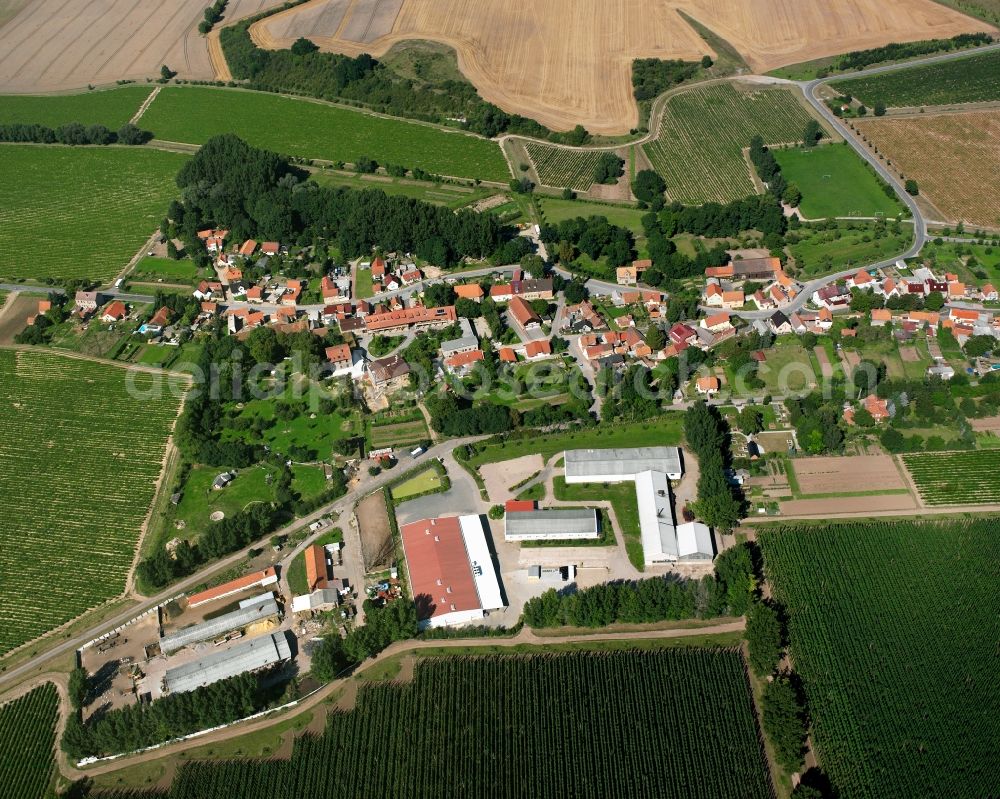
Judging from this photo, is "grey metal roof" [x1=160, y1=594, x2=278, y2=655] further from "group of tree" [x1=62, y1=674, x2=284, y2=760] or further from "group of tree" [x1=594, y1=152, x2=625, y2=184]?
"group of tree" [x1=594, y1=152, x2=625, y2=184]

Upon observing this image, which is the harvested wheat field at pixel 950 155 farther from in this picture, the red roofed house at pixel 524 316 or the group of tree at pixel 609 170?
the red roofed house at pixel 524 316

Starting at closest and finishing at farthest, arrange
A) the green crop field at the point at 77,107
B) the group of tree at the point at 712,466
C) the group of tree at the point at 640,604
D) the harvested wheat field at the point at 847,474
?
the group of tree at the point at 640,604
the group of tree at the point at 712,466
the harvested wheat field at the point at 847,474
the green crop field at the point at 77,107

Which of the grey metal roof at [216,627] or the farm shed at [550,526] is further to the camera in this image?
the farm shed at [550,526]

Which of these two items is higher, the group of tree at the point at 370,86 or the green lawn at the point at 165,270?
the group of tree at the point at 370,86

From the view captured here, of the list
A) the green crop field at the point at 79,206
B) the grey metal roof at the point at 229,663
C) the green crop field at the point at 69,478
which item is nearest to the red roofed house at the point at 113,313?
the green crop field at the point at 69,478

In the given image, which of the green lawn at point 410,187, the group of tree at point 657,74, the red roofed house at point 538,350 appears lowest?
the red roofed house at point 538,350

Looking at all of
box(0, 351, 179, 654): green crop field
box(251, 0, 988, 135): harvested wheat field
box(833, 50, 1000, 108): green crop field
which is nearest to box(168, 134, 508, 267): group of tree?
box(0, 351, 179, 654): green crop field

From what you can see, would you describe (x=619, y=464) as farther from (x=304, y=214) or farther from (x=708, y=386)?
(x=304, y=214)

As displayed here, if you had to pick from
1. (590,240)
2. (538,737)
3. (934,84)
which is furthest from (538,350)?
(934,84)
